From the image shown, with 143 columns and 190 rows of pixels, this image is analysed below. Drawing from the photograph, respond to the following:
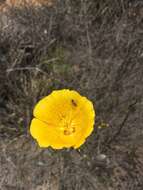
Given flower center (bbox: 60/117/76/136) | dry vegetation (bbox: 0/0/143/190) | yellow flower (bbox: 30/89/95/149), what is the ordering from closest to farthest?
1. yellow flower (bbox: 30/89/95/149)
2. flower center (bbox: 60/117/76/136)
3. dry vegetation (bbox: 0/0/143/190)

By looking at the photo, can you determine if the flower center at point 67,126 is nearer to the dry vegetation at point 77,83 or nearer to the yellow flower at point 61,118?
the yellow flower at point 61,118

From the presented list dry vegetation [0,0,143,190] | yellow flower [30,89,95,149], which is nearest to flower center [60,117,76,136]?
yellow flower [30,89,95,149]

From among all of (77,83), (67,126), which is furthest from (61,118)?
(77,83)

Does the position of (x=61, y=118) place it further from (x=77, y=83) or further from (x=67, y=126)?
(x=77, y=83)

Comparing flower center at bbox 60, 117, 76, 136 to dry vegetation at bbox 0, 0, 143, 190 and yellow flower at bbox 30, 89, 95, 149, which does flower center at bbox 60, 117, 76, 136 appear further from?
dry vegetation at bbox 0, 0, 143, 190

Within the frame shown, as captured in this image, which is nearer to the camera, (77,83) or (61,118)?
(61,118)

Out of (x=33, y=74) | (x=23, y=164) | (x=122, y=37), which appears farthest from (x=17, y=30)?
(x=23, y=164)

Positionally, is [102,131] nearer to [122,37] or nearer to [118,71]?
[118,71]
